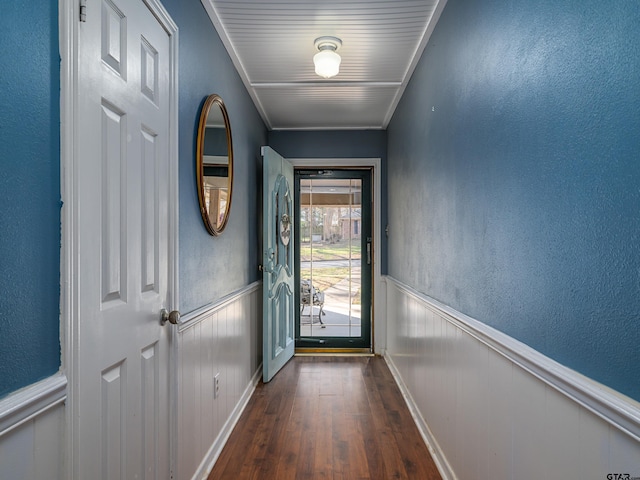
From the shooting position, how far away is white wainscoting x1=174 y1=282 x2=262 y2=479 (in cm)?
183

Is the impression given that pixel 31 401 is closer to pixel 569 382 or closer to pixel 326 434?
pixel 569 382

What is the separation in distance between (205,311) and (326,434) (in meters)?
1.11

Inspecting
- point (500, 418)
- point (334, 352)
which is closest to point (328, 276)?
point (334, 352)

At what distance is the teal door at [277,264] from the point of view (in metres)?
3.44

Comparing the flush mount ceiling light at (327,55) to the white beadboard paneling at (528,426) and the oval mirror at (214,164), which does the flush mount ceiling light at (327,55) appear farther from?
the white beadboard paneling at (528,426)

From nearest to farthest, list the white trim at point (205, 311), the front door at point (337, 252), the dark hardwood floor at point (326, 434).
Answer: the white trim at point (205, 311)
the dark hardwood floor at point (326, 434)
the front door at point (337, 252)

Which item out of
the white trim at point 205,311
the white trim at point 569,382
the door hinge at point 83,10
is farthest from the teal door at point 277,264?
the door hinge at point 83,10

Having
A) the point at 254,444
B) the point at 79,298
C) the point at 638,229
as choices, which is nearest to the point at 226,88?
the point at 79,298

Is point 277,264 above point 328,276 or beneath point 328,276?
above

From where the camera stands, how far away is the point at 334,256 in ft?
14.9

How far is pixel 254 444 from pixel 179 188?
154 centimetres

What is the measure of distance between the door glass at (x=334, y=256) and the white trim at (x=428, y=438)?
3.64ft

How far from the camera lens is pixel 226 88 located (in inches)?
104

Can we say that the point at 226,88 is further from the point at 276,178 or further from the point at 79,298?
the point at 79,298
